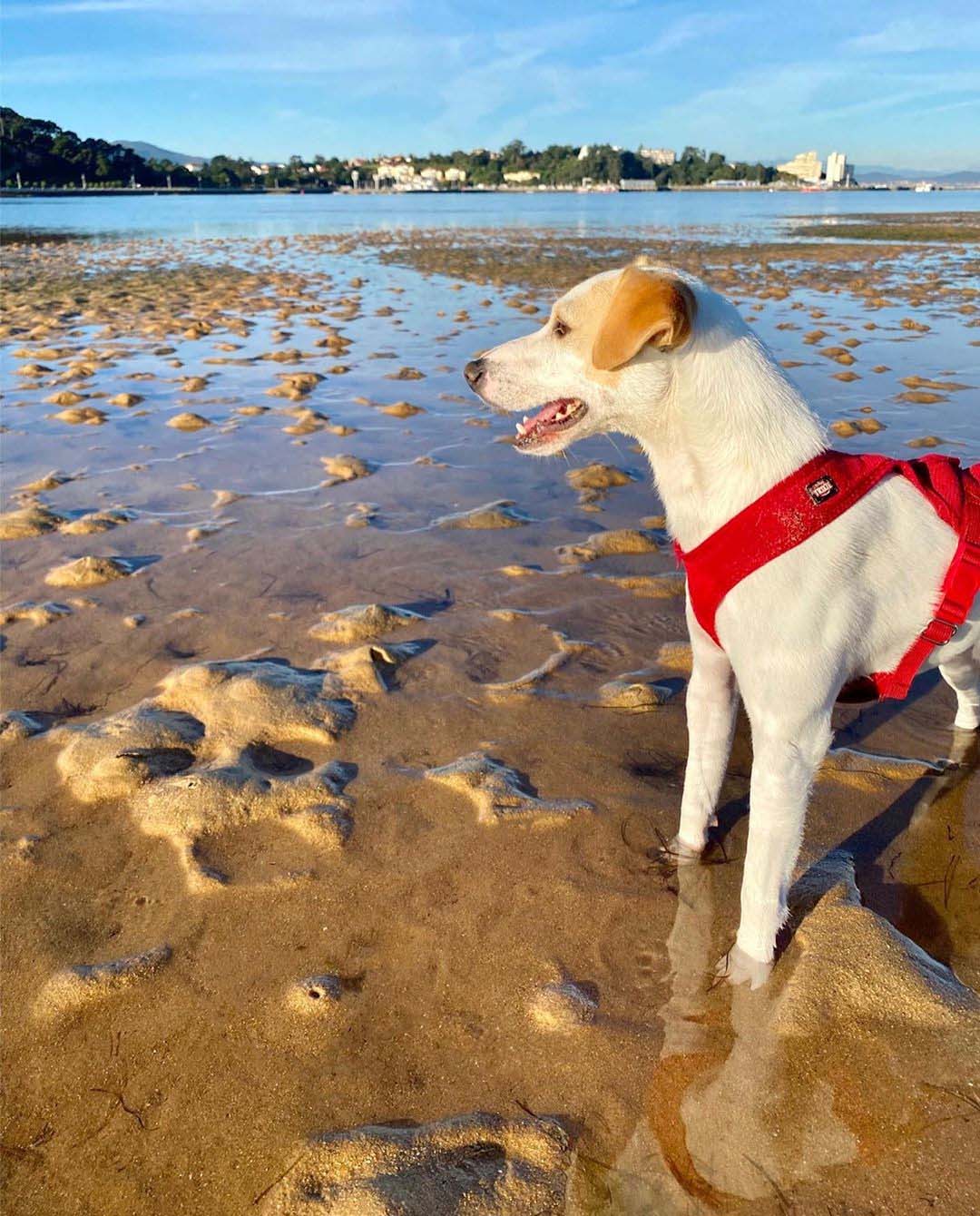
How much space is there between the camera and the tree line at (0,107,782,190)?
383 feet

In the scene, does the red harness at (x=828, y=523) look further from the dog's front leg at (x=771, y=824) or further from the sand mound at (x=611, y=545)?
the sand mound at (x=611, y=545)

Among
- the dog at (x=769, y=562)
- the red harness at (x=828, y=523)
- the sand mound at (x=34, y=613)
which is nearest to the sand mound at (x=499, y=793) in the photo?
the dog at (x=769, y=562)

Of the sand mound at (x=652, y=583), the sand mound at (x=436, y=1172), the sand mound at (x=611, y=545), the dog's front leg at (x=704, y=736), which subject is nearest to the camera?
the sand mound at (x=436, y=1172)

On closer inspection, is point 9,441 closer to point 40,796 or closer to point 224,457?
point 224,457

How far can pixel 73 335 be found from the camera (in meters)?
14.1

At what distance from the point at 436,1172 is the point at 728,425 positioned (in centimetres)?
225

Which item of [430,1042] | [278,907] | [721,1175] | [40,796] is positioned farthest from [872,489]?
[40,796]

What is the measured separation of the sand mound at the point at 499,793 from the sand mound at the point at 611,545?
2438mm

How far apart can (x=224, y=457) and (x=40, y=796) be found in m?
5.08

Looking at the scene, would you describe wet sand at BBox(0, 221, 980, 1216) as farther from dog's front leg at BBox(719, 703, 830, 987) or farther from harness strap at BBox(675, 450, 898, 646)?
harness strap at BBox(675, 450, 898, 646)

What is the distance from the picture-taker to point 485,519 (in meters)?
6.30

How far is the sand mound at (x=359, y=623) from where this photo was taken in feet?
15.0

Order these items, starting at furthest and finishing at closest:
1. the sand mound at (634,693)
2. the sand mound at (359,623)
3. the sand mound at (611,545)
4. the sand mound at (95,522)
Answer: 1. the sand mound at (95,522)
2. the sand mound at (611,545)
3. the sand mound at (359,623)
4. the sand mound at (634,693)

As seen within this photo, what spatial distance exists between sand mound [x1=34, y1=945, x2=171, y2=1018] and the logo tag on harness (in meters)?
2.54
